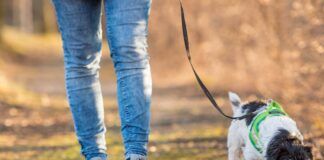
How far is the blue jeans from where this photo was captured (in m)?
4.48

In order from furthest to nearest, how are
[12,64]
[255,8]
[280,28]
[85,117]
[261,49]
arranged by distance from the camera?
[12,64] < [261,49] < [255,8] < [280,28] < [85,117]

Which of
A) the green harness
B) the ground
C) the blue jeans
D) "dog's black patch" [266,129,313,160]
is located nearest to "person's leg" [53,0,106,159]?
the blue jeans

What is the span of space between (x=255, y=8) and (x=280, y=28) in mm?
943

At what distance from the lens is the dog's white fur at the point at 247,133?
464cm

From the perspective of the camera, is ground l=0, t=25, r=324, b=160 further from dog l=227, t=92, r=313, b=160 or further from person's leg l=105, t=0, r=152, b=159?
person's leg l=105, t=0, r=152, b=159

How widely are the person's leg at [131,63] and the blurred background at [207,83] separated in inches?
53.9

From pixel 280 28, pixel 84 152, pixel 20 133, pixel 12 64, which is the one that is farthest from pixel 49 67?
pixel 84 152

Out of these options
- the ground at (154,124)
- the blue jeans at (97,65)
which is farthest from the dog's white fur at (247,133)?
the blue jeans at (97,65)

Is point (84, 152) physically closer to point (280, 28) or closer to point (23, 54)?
point (280, 28)

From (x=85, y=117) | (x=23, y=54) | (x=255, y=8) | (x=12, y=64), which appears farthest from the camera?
(x=23, y=54)

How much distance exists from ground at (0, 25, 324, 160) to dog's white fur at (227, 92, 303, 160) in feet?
1.15

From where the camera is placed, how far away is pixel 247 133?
5.22m

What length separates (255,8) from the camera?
352 inches

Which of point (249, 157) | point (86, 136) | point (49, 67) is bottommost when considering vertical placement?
point (49, 67)
